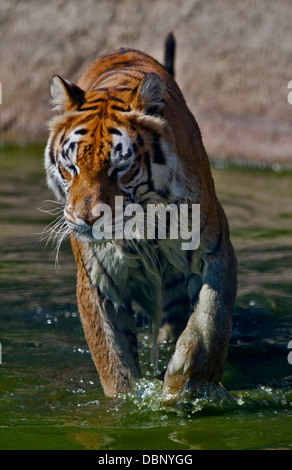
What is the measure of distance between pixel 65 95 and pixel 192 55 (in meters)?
5.35

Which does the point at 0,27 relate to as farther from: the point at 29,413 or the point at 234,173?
the point at 29,413

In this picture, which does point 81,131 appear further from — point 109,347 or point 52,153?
point 109,347

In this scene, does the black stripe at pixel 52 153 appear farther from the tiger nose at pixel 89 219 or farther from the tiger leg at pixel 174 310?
the tiger leg at pixel 174 310

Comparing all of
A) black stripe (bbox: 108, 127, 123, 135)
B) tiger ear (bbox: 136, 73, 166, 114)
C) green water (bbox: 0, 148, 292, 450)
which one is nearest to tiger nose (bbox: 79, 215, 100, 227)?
black stripe (bbox: 108, 127, 123, 135)

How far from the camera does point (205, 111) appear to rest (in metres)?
8.17

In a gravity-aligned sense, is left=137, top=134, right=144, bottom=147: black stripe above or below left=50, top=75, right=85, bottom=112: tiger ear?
below

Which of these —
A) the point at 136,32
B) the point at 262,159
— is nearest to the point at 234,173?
the point at 262,159

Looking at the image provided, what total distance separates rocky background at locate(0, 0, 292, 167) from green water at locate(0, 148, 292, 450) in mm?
1406

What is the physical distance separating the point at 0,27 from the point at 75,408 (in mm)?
6379

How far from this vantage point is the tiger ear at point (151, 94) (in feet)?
10.5

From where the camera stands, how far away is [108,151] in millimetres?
3131

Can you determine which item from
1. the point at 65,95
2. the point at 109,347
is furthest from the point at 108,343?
the point at 65,95

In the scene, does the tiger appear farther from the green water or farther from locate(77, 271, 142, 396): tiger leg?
the green water

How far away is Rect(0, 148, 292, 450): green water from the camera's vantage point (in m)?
3.19
